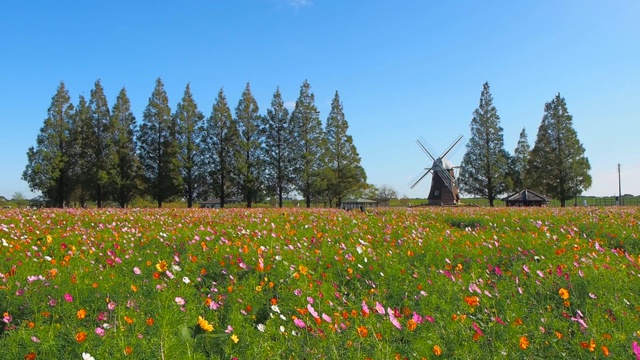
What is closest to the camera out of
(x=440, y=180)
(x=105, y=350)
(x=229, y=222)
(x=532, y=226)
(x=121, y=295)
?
(x=105, y=350)

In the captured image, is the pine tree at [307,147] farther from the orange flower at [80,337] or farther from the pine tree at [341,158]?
the orange flower at [80,337]

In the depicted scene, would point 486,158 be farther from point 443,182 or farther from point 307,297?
point 307,297

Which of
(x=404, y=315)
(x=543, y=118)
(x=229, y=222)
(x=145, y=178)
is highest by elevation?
(x=543, y=118)

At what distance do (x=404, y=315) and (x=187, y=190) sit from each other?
3560 cm

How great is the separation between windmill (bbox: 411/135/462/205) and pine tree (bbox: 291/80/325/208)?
53.5 ft

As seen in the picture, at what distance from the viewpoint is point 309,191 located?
38312 millimetres

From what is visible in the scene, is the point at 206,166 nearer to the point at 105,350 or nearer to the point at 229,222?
the point at 229,222

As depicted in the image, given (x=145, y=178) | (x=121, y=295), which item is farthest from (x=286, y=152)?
(x=121, y=295)

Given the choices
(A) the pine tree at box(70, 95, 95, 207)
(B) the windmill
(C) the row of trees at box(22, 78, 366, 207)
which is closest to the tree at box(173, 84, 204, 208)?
(C) the row of trees at box(22, 78, 366, 207)

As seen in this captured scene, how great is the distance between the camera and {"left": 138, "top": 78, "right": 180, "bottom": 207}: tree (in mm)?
37031

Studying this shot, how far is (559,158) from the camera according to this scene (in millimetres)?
43000

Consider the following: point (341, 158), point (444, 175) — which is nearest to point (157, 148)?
point (341, 158)

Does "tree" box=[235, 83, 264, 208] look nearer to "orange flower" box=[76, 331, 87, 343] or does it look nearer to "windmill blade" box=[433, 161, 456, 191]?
"windmill blade" box=[433, 161, 456, 191]

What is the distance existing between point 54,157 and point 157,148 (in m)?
8.09
